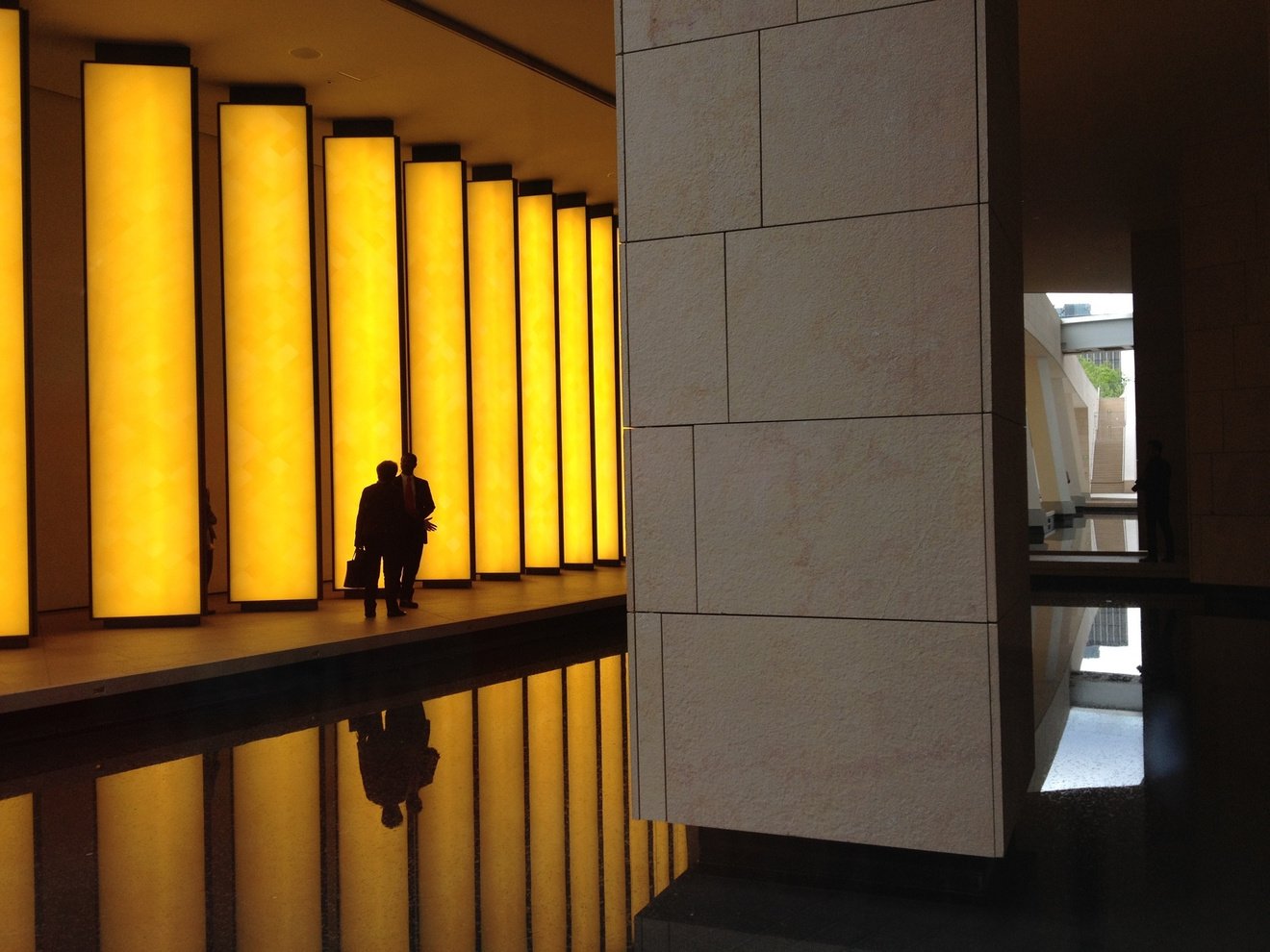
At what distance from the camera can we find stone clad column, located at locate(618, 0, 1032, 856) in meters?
4.43

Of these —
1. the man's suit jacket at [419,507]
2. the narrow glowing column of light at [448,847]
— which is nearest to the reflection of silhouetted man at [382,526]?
the man's suit jacket at [419,507]

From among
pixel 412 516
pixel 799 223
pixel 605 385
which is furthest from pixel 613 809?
pixel 605 385

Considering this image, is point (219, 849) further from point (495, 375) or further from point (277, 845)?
point (495, 375)

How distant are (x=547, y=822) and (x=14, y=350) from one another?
277 inches

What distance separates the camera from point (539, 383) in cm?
1836

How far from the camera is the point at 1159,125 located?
15609 mm

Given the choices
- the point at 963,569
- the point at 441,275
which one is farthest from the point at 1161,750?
the point at 441,275

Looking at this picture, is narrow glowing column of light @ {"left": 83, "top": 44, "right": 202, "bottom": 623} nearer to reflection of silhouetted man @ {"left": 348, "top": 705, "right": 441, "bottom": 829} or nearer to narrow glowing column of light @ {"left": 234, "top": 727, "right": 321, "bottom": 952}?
reflection of silhouetted man @ {"left": 348, "top": 705, "right": 441, "bottom": 829}

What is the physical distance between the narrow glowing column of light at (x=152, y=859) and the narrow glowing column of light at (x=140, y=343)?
4.80 m

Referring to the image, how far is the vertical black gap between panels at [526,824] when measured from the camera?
417 centimetres

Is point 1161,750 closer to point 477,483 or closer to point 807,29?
point 807,29

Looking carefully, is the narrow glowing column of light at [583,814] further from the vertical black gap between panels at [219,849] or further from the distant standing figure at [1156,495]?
the distant standing figure at [1156,495]

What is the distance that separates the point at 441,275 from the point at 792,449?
11.6 metres

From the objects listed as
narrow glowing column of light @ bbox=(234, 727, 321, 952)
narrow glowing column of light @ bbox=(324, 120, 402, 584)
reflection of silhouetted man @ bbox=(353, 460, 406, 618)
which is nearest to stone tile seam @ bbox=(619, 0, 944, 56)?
narrow glowing column of light @ bbox=(234, 727, 321, 952)
